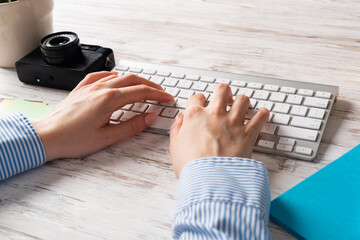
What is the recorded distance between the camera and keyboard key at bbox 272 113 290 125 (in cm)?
75

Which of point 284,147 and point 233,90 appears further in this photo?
point 233,90

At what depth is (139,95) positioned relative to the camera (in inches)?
31.7

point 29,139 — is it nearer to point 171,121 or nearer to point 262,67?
point 171,121

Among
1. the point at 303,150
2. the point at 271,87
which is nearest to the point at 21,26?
the point at 271,87

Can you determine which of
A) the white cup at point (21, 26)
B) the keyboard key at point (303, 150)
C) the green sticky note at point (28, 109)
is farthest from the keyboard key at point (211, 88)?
the white cup at point (21, 26)

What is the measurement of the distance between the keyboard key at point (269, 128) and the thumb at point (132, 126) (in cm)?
19

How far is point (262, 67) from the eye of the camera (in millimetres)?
971

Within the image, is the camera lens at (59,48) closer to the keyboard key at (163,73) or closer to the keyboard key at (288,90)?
the keyboard key at (163,73)

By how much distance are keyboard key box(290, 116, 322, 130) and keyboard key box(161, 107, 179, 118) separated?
21cm

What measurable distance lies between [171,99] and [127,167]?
170 millimetres

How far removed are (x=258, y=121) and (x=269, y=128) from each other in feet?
0.09

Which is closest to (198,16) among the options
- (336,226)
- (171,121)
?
(171,121)

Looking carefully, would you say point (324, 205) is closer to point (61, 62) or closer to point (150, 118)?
point (150, 118)

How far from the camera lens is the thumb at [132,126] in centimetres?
77
